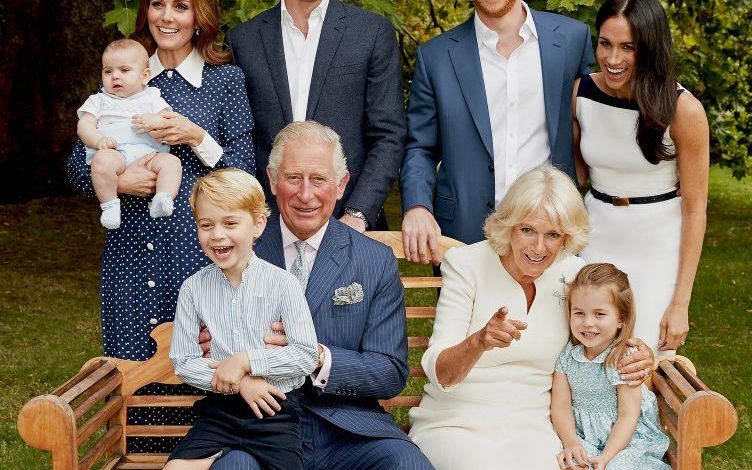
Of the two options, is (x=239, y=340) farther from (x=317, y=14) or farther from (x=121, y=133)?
(x=317, y=14)

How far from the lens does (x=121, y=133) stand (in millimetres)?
3904

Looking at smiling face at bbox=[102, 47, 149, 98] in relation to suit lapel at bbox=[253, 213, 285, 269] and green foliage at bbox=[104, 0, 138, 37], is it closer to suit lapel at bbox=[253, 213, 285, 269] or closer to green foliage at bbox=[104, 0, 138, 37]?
suit lapel at bbox=[253, 213, 285, 269]

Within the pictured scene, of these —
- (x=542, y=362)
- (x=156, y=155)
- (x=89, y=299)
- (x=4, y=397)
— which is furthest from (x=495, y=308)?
(x=89, y=299)

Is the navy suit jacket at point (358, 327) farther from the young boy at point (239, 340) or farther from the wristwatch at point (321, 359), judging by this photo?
the young boy at point (239, 340)

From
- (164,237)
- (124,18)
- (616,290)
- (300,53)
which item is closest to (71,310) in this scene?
(124,18)

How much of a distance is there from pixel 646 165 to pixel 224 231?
5.29 ft

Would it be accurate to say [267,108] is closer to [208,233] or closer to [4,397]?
[208,233]

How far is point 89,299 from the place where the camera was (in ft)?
31.3

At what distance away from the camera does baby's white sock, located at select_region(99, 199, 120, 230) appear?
150 inches

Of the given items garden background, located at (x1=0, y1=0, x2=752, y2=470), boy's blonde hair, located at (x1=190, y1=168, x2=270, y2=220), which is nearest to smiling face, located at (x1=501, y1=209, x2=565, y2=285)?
boy's blonde hair, located at (x1=190, y1=168, x2=270, y2=220)

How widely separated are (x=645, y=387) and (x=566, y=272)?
0.50 metres

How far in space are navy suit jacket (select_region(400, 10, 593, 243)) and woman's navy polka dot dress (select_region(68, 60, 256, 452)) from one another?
704 mm

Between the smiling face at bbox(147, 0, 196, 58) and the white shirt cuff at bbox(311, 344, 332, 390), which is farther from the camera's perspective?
the smiling face at bbox(147, 0, 196, 58)

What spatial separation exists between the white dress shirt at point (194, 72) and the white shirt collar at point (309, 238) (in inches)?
A: 17.7
